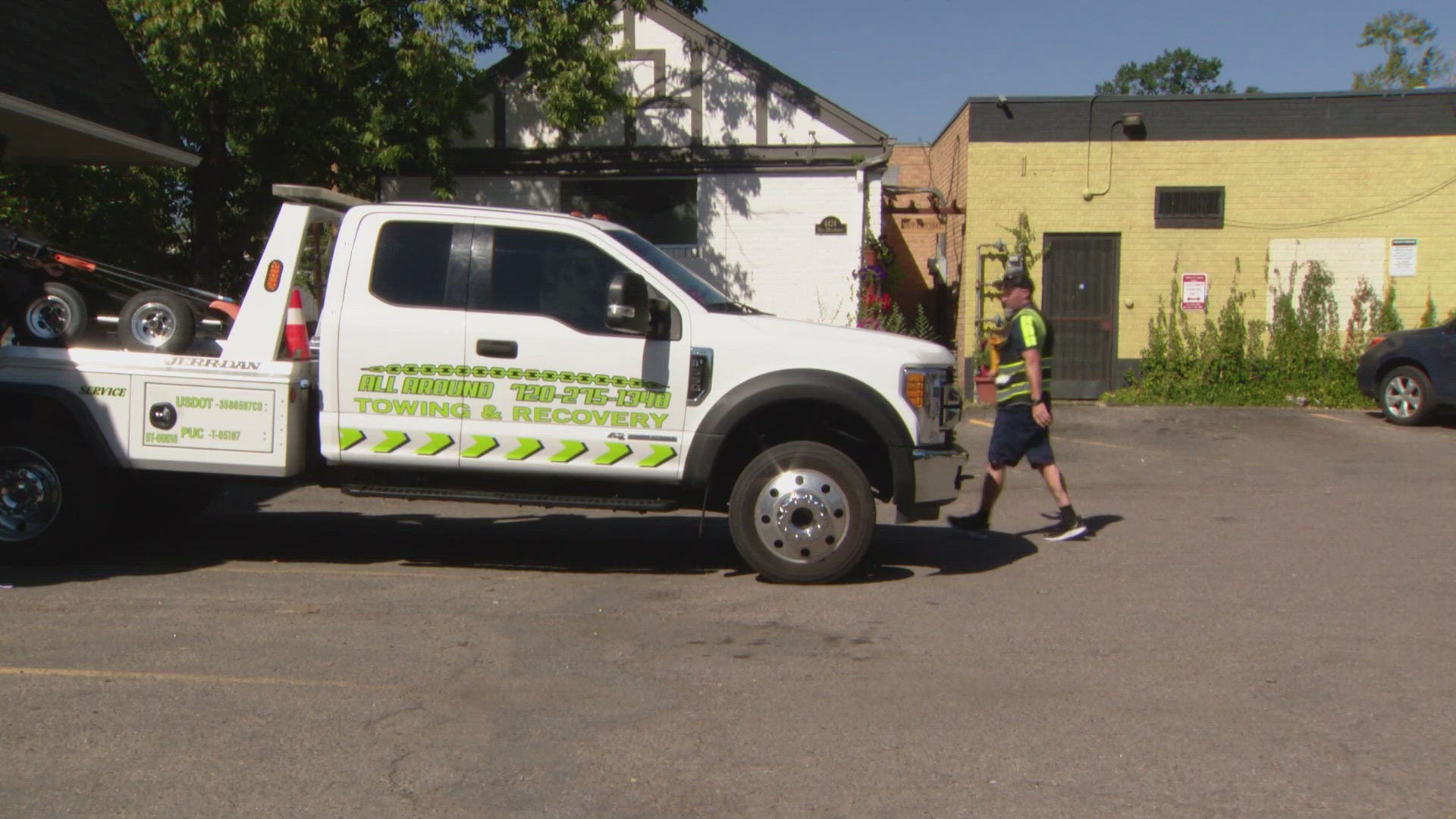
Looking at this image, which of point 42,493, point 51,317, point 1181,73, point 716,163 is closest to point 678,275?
point 51,317

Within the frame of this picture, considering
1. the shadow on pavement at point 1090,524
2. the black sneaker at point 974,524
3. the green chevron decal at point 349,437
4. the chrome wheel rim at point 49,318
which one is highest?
the chrome wheel rim at point 49,318

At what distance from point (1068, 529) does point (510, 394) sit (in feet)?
13.6

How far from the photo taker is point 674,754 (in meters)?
4.80

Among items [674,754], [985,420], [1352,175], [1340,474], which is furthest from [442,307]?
[1352,175]

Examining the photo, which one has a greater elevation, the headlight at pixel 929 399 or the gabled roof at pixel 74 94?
the gabled roof at pixel 74 94

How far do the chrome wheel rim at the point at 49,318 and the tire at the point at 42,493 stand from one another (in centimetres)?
58

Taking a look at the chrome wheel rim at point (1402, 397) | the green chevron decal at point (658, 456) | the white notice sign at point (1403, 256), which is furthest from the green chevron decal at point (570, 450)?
the white notice sign at point (1403, 256)

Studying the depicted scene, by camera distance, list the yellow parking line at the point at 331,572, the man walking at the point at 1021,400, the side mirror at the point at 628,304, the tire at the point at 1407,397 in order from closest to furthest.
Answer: the side mirror at the point at 628,304
the yellow parking line at the point at 331,572
the man walking at the point at 1021,400
the tire at the point at 1407,397

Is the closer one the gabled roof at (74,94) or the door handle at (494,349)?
the door handle at (494,349)

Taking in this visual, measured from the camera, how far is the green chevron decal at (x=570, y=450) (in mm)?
7406

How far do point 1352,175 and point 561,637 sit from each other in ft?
50.4

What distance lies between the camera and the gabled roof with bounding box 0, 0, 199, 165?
11453 mm

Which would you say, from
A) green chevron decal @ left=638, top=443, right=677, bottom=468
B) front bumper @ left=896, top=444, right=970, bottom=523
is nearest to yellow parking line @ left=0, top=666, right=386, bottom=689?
green chevron decal @ left=638, top=443, right=677, bottom=468

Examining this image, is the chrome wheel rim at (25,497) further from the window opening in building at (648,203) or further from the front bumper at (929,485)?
the window opening in building at (648,203)
